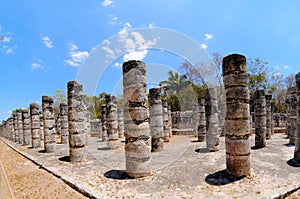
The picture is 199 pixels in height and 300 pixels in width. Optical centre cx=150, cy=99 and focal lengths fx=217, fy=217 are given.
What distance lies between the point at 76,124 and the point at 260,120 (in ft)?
29.1

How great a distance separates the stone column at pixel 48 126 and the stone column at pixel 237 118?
33.7 feet

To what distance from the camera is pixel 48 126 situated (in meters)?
12.9

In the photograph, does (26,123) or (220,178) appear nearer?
(220,178)

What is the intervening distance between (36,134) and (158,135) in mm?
9483

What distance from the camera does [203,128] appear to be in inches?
550

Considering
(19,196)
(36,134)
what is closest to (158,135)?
(19,196)

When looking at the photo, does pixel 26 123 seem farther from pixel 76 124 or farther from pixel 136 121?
pixel 136 121

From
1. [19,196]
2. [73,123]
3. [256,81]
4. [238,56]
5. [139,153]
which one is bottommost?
[19,196]

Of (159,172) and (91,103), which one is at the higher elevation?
(91,103)

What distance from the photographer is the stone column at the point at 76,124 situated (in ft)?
30.9

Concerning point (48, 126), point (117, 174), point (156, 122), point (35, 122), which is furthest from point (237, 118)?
point (35, 122)

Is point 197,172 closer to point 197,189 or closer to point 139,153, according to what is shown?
point 197,189

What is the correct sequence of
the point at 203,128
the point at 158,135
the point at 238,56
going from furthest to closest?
the point at 203,128
the point at 158,135
the point at 238,56

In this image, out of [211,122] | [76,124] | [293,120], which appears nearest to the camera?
[76,124]
